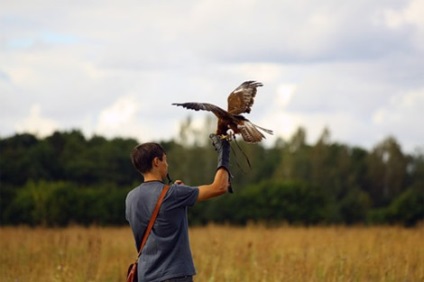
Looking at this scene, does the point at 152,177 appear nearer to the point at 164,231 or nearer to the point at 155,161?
the point at 155,161

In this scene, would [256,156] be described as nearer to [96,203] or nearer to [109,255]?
[96,203]

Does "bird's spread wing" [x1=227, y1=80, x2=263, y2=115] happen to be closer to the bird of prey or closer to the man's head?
the bird of prey

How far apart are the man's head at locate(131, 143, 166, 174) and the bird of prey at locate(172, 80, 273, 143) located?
0.35 metres

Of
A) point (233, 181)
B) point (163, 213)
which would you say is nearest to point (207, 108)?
point (163, 213)

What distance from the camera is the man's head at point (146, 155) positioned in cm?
600

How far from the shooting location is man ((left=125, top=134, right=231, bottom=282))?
19.4 ft

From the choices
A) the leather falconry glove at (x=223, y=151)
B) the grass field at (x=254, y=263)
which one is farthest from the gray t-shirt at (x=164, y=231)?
the grass field at (x=254, y=263)

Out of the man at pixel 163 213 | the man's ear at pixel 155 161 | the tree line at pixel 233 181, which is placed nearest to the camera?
the man at pixel 163 213

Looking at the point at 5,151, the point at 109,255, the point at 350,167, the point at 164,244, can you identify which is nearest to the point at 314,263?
the point at 109,255

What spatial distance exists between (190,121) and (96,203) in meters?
27.0

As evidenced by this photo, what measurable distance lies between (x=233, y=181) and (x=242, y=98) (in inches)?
2236

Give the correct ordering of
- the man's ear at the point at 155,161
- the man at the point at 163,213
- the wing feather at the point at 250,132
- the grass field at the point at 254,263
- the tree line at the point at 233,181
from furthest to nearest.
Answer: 1. the tree line at the point at 233,181
2. the grass field at the point at 254,263
3. the man's ear at the point at 155,161
4. the man at the point at 163,213
5. the wing feather at the point at 250,132

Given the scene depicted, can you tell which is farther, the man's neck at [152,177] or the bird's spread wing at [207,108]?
the man's neck at [152,177]

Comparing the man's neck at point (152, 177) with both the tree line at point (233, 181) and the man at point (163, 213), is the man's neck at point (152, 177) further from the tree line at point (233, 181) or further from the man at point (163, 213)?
the tree line at point (233, 181)
